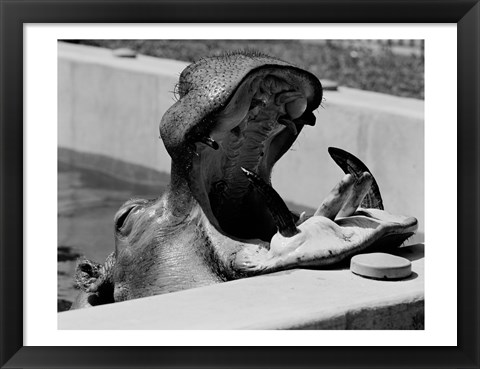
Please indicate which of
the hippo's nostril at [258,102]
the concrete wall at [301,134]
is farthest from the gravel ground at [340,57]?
the hippo's nostril at [258,102]

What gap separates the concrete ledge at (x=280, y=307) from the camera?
377cm

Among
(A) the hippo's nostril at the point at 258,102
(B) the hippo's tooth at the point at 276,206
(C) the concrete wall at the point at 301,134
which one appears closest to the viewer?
(B) the hippo's tooth at the point at 276,206

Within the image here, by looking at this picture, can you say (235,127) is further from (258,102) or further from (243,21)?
(243,21)

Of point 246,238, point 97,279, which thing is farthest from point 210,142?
point 97,279

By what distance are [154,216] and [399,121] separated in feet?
10.9

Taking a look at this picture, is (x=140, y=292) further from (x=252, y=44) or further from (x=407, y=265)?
(x=252, y=44)

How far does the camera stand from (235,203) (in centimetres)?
475

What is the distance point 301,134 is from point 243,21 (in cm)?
398

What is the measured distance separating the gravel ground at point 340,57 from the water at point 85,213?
6.65 ft

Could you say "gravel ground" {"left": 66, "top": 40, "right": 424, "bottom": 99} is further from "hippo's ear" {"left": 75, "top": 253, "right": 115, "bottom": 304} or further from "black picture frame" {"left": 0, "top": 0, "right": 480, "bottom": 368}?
"black picture frame" {"left": 0, "top": 0, "right": 480, "bottom": 368}

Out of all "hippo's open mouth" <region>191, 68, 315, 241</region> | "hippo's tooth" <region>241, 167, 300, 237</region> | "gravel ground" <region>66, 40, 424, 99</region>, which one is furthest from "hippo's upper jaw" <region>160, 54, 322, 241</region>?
"gravel ground" <region>66, 40, 424, 99</region>

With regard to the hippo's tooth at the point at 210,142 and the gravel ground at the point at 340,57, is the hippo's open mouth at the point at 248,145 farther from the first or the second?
the gravel ground at the point at 340,57

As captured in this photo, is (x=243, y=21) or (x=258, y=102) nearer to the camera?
(x=243, y=21)

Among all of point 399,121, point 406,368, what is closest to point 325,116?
point 399,121
